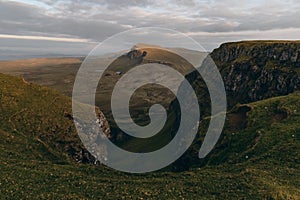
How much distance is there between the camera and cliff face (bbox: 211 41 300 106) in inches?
5851

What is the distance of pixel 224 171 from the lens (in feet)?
199

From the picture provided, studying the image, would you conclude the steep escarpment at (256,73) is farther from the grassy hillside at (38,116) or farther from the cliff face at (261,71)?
the grassy hillside at (38,116)

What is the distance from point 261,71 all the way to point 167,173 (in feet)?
389

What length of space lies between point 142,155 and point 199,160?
54.3m

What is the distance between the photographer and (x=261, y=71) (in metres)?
161

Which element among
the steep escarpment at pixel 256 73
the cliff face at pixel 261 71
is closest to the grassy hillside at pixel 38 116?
the steep escarpment at pixel 256 73

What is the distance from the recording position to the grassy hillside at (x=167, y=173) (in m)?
49.5

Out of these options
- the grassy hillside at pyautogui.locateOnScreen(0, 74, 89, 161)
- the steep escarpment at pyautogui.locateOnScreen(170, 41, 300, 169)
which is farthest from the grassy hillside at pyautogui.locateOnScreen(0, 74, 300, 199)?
the steep escarpment at pyautogui.locateOnScreen(170, 41, 300, 169)

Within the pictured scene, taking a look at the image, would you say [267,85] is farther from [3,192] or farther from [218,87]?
[3,192]

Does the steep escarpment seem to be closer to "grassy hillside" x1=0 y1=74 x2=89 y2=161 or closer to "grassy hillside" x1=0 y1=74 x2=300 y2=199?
"grassy hillside" x1=0 y1=74 x2=300 y2=199

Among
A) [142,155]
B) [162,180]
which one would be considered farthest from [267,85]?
[162,180]

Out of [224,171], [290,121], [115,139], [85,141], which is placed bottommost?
[115,139]

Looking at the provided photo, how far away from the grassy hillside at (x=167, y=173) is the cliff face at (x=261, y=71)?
48.5 meters

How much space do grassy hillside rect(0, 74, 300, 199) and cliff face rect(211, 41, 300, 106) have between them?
159 ft
